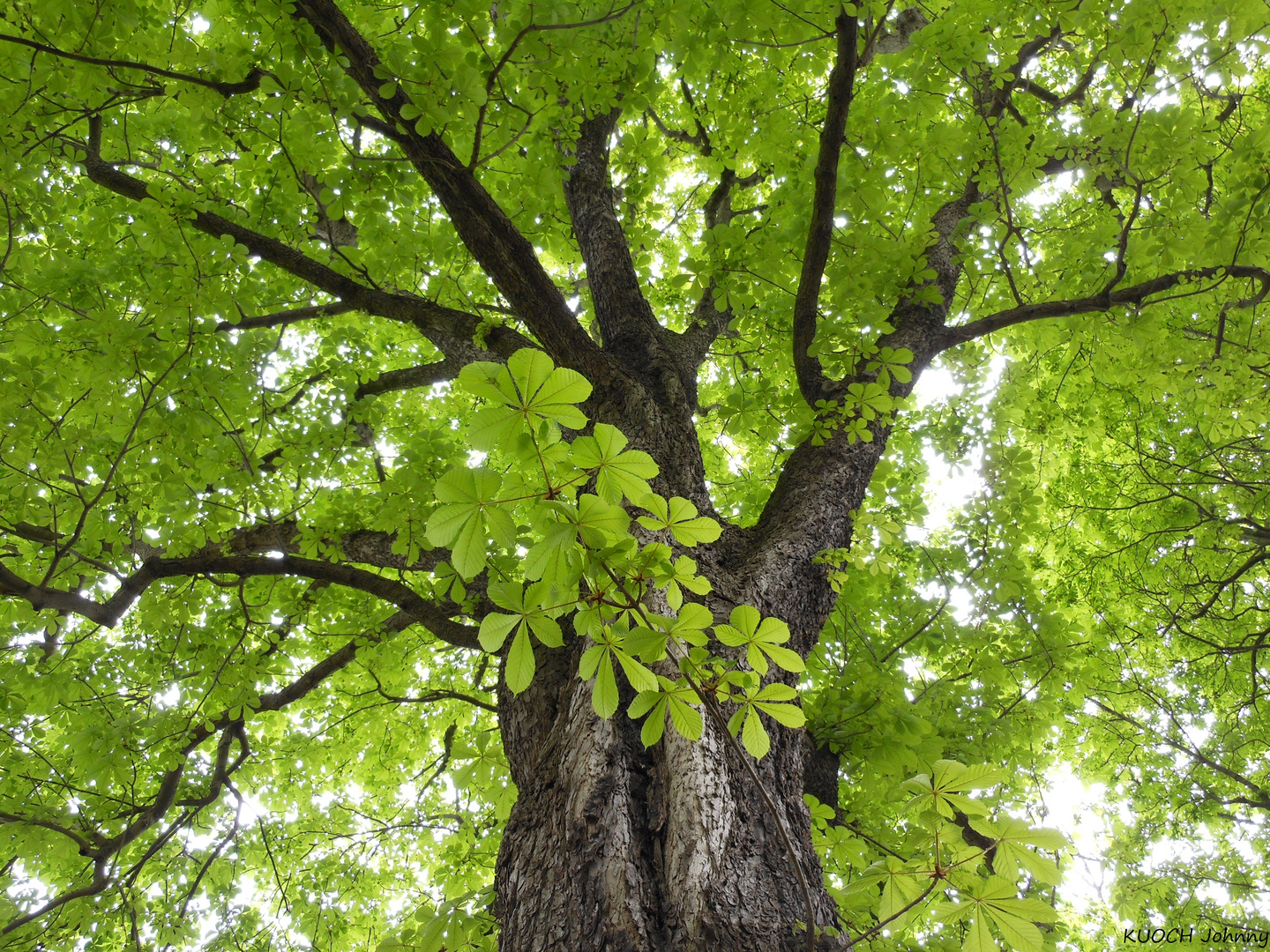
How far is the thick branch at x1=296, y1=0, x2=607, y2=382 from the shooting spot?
2.16 metres

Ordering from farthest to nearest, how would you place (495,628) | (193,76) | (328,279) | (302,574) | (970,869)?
(328,279) < (302,574) < (193,76) < (970,869) < (495,628)

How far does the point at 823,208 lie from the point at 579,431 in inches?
57.2

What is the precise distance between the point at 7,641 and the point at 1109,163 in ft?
20.9

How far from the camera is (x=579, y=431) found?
3107 mm

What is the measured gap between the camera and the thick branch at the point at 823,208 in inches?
87.4

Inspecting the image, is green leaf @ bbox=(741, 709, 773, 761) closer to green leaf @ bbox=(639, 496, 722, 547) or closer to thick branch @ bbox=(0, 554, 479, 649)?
green leaf @ bbox=(639, 496, 722, 547)

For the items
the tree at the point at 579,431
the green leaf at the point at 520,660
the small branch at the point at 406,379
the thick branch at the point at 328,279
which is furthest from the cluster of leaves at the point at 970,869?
the small branch at the point at 406,379

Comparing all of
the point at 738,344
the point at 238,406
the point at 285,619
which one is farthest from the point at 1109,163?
the point at 285,619

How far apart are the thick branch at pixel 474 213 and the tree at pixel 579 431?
19 millimetres

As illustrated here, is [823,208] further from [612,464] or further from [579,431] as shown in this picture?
[612,464]

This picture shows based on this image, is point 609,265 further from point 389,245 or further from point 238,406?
point 238,406

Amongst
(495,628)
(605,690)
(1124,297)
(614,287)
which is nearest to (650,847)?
(605,690)

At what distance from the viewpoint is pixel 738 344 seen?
4.41m

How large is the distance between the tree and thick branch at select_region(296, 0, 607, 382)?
0.02 m
